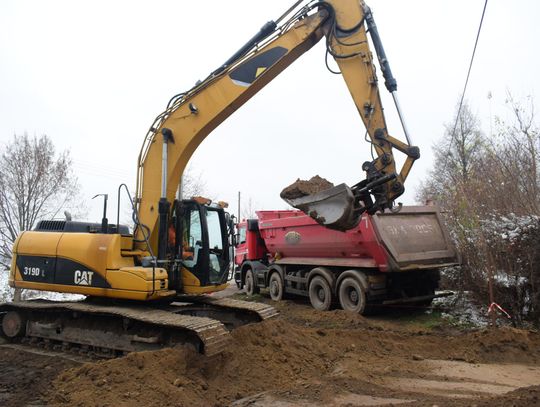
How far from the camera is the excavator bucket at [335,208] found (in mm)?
5527

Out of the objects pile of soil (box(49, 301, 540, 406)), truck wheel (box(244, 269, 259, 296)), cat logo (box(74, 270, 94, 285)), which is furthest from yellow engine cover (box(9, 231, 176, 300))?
truck wheel (box(244, 269, 259, 296))

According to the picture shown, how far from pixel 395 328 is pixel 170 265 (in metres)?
4.28

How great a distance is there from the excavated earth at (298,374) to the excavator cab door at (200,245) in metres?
1.11

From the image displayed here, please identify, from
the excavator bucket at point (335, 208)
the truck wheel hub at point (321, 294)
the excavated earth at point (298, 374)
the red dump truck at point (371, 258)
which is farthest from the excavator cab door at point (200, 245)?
the truck wheel hub at point (321, 294)

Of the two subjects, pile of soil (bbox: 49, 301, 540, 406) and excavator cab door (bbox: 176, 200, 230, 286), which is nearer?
pile of soil (bbox: 49, 301, 540, 406)

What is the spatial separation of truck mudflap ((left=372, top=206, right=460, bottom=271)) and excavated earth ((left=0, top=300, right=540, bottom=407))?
7.08ft

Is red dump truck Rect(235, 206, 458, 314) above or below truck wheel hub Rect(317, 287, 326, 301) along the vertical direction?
above

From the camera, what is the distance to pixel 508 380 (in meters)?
5.17

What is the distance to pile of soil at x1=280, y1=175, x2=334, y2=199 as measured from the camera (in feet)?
23.0

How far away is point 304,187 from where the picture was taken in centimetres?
734

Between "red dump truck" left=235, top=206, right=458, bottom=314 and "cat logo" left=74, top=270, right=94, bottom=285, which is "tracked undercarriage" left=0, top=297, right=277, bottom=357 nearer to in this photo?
"cat logo" left=74, top=270, right=94, bottom=285

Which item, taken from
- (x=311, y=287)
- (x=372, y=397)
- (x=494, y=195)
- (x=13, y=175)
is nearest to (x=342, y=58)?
(x=372, y=397)

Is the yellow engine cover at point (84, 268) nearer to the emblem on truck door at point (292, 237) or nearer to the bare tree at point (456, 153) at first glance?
the emblem on truck door at point (292, 237)

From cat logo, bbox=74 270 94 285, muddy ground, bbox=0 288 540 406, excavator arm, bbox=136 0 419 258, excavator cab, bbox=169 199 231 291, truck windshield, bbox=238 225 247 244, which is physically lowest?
muddy ground, bbox=0 288 540 406
